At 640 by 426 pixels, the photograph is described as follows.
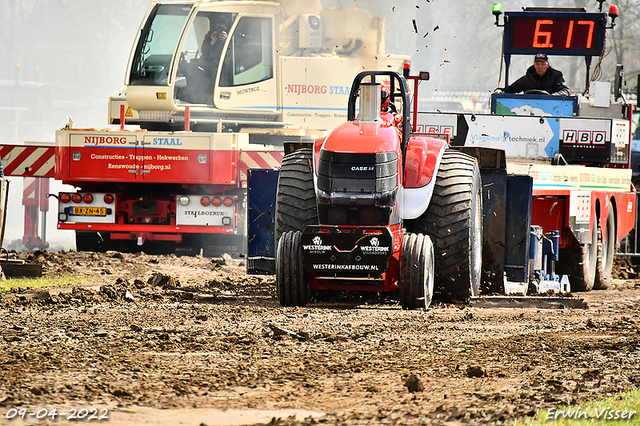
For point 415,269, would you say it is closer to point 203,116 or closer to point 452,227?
point 452,227

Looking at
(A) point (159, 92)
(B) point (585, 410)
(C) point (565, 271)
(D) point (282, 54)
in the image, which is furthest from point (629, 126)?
(B) point (585, 410)

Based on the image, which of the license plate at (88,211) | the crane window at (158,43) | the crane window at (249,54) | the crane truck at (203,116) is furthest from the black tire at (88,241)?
the crane window at (249,54)

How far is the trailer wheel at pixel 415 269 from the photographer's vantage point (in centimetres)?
712

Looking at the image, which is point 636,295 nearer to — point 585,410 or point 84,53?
point 585,410

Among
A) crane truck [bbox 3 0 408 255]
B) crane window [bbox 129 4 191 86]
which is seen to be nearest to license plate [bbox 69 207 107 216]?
crane truck [bbox 3 0 408 255]

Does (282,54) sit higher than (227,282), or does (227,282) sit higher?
(282,54)

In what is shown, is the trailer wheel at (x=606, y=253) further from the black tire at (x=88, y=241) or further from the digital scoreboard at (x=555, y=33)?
the black tire at (x=88, y=241)

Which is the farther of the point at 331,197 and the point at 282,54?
the point at 282,54

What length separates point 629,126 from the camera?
11977mm

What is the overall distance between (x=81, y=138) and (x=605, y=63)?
111 feet

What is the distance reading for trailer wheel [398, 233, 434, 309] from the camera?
7.12m

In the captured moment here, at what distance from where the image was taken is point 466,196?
7.66 meters

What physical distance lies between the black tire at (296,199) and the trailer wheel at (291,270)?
265 mm

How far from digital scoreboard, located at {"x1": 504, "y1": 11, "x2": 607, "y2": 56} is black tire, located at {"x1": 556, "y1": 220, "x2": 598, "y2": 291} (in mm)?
2897
